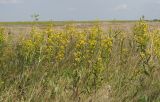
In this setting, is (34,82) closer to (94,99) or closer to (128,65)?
(94,99)

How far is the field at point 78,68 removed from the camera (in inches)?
272

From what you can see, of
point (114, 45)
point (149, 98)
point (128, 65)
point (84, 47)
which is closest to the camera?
point (149, 98)

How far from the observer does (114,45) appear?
30.0ft

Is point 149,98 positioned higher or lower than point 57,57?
lower

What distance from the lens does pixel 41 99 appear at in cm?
671

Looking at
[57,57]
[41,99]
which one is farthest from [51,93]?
[57,57]

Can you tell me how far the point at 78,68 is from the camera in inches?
296

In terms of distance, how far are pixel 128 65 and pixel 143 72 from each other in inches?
25.4

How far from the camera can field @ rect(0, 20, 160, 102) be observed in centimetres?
692

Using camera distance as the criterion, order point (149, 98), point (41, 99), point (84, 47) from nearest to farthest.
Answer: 1. point (41, 99)
2. point (149, 98)
3. point (84, 47)

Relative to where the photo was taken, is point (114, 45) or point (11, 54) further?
point (114, 45)

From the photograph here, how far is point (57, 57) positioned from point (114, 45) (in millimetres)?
1666

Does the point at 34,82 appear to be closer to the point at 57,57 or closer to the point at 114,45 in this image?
the point at 57,57

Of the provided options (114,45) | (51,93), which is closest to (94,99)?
(51,93)
